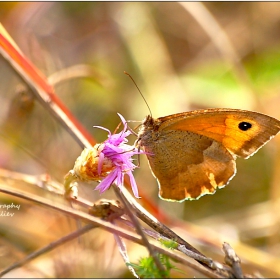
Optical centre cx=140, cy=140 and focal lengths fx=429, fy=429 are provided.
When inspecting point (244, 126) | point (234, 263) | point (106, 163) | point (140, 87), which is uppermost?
point (140, 87)

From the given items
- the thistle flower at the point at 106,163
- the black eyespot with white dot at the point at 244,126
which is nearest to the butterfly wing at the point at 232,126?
the black eyespot with white dot at the point at 244,126

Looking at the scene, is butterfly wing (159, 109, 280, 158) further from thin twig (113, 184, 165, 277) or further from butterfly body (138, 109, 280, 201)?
thin twig (113, 184, 165, 277)

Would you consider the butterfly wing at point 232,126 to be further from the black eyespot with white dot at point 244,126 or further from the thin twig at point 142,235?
the thin twig at point 142,235

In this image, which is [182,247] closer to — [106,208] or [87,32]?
[106,208]

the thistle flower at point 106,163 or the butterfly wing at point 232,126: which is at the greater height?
the thistle flower at point 106,163

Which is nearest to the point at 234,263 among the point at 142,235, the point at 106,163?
the point at 142,235

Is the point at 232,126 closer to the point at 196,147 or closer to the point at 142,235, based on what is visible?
the point at 196,147

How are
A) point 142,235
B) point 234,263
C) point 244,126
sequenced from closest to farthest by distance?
point 142,235, point 234,263, point 244,126

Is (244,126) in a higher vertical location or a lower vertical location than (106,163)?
lower

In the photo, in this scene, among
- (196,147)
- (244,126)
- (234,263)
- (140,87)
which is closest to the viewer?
(234,263)
